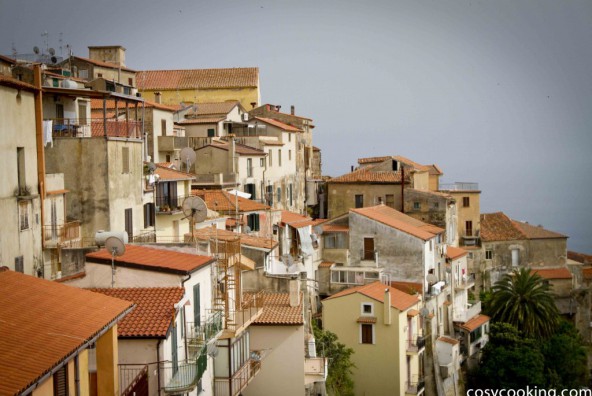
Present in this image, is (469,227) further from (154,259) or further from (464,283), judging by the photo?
(154,259)

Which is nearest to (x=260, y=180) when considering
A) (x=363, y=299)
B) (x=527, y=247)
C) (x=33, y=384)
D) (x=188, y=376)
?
(x=363, y=299)

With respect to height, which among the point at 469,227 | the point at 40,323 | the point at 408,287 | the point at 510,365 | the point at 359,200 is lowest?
the point at 510,365

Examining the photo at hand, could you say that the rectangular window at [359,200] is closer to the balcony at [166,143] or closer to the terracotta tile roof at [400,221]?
the terracotta tile roof at [400,221]

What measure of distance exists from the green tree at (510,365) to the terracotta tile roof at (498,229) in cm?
1418

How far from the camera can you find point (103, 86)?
32406 millimetres

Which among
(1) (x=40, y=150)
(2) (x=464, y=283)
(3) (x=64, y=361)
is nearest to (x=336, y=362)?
(1) (x=40, y=150)

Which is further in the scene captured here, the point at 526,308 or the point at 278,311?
the point at 526,308

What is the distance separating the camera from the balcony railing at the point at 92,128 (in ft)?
103

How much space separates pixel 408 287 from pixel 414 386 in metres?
7.00

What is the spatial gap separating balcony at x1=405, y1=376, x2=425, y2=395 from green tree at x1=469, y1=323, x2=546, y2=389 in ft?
31.8

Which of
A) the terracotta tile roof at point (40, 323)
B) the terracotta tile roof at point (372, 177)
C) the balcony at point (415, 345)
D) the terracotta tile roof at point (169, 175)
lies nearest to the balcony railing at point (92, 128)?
the terracotta tile roof at point (169, 175)

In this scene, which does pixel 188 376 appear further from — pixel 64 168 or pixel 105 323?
pixel 64 168

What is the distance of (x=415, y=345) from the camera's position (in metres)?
46.0

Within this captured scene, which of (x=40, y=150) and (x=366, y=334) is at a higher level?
(x=40, y=150)
